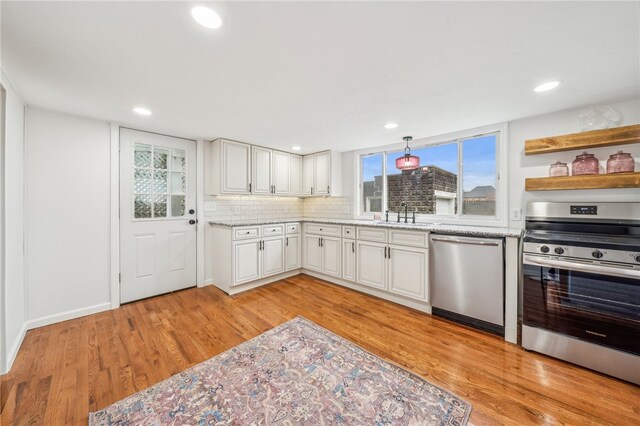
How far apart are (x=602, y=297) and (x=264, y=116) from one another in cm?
327

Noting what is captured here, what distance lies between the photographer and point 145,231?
10.2ft

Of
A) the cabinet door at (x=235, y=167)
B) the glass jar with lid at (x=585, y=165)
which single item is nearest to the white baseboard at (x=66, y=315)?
the cabinet door at (x=235, y=167)

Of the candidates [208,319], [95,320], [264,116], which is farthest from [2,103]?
[208,319]

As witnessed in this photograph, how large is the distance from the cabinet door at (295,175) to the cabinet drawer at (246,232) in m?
1.15

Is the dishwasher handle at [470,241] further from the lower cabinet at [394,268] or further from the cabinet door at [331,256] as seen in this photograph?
the cabinet door at [331,256]

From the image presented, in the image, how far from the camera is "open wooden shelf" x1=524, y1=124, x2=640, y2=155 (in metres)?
2.03

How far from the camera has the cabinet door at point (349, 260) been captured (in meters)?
3.45

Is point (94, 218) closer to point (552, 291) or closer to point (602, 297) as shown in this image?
point (552, 291)

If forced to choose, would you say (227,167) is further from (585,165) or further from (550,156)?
(585,165)

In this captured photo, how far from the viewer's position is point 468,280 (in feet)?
8.04

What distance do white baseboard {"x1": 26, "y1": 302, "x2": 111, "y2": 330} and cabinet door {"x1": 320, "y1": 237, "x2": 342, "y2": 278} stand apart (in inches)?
108

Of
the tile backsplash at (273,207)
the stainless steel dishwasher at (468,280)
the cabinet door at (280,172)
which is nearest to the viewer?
the stainless steel dishwasher at (468,280)

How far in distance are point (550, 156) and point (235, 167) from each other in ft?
12.4

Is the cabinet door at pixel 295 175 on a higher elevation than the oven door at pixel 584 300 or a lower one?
higher
